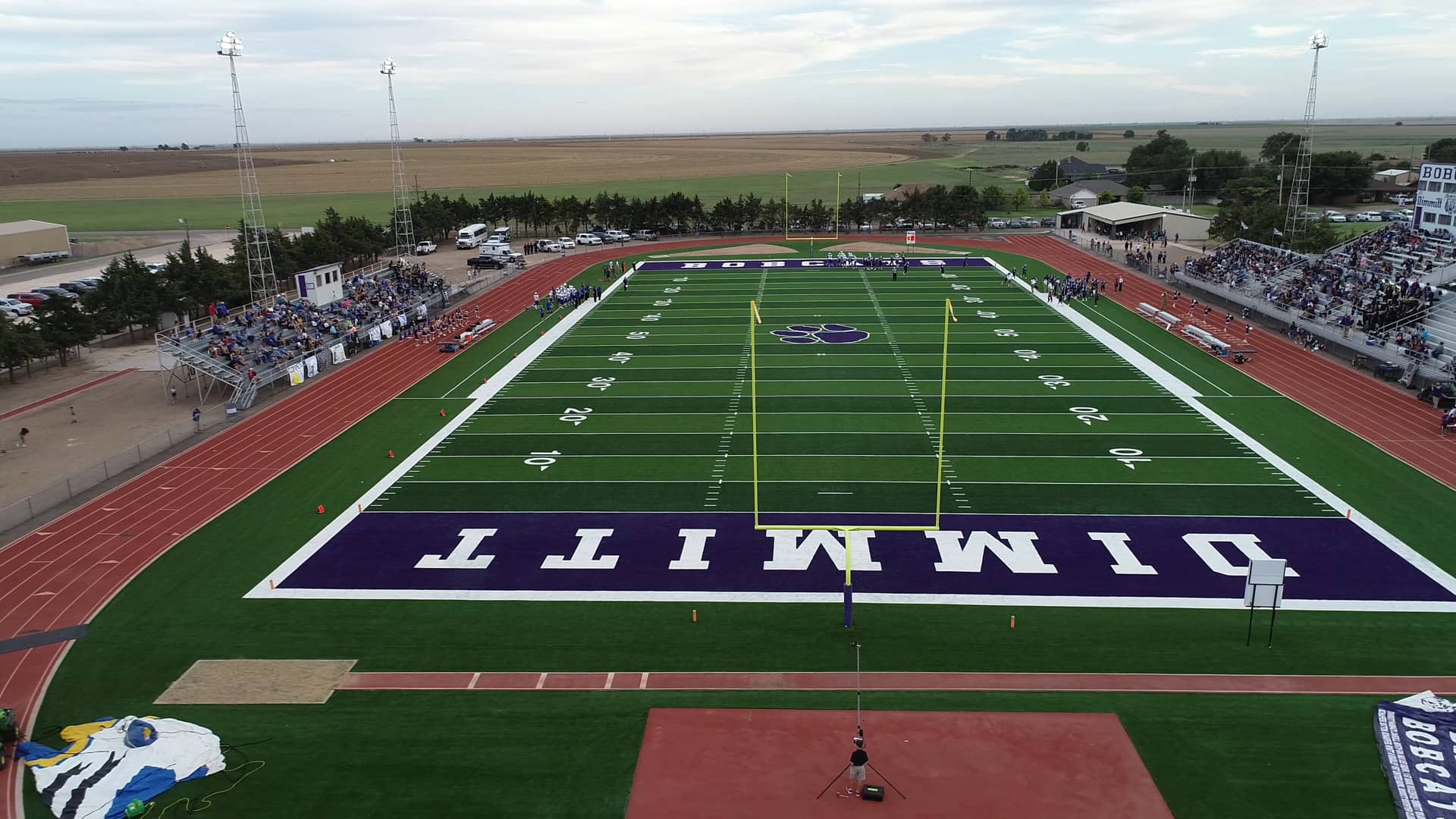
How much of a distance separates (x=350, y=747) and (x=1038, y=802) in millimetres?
10341

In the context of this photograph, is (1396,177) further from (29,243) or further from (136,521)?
(29,243)

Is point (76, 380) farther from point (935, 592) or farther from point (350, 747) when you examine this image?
point (935, 592)

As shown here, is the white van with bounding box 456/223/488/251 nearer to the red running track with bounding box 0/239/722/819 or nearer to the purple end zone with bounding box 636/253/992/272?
the purple end zone with bounding box 636/253/992/272

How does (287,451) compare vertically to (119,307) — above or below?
→ below

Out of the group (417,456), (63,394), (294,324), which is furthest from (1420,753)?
(63,394)

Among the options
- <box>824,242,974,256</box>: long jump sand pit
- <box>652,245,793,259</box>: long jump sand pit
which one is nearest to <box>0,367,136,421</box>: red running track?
<box>652,245,793,259</box>: long jump sand pit

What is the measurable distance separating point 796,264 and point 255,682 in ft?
176

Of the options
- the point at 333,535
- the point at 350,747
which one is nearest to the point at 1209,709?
the point at 350,747

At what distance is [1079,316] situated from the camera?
46.2 m

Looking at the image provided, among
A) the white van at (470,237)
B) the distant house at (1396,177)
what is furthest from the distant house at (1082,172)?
the white van at (470,237)

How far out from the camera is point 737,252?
71875mm

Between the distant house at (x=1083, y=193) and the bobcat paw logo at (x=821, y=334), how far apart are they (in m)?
60.0

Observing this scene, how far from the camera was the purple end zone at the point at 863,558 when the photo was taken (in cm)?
1894

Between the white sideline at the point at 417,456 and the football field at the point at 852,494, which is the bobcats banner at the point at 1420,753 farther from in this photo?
the white sideline at the point at 417,456
